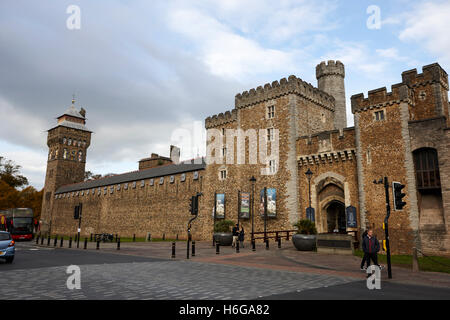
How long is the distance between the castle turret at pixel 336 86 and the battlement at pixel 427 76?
8.81m

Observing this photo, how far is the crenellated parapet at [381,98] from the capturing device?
21.1 meters

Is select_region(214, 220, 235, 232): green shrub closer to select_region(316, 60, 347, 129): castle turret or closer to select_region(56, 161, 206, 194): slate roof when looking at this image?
select_region(56, 161, 206, 194): slate roof

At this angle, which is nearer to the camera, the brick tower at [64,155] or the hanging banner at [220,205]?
the hanging banner at [220,205]

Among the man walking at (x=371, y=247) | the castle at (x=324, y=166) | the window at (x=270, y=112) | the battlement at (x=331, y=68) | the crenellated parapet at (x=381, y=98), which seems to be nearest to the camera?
the man walking at (x=371, y=247)

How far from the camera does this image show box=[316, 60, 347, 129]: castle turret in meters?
32.8

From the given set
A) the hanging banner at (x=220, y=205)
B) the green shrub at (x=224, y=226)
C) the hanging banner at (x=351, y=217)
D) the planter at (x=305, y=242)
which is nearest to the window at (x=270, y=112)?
the hanging banner at (x=220, y=205)

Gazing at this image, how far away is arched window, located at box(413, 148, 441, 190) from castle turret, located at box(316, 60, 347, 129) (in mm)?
12787

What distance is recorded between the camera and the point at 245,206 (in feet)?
94.8

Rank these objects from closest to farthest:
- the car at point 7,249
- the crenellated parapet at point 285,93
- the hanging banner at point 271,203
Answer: the car at point 7,249 < the hanging banner at point 271,203 < the crenellated parapet at point 285,93

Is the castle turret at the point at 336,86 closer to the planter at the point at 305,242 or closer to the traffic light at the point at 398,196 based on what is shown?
the planter at the point at 305,242

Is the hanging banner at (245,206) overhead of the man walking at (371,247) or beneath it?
overhead

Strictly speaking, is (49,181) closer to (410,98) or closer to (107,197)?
(107,197)

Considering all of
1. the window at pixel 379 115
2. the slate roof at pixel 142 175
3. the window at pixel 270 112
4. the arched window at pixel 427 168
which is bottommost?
the arched window at pixel 427 168

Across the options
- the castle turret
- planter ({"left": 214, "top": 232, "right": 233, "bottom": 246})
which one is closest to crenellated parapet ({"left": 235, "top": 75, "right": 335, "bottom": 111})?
the castle turret
